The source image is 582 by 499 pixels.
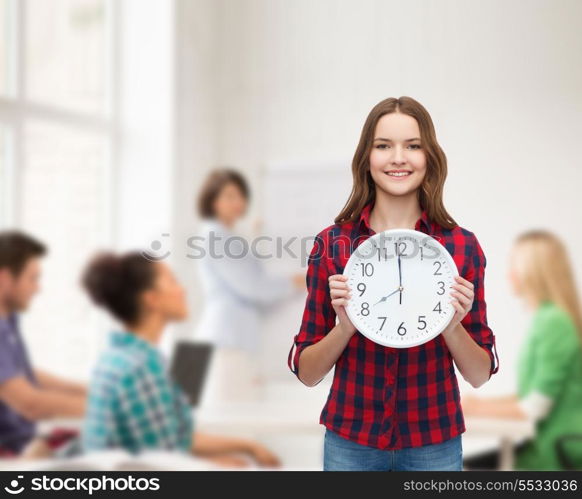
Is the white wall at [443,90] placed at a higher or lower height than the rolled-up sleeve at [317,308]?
higher

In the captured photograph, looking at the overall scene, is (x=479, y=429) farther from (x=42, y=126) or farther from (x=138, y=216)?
(x=42, y=126)

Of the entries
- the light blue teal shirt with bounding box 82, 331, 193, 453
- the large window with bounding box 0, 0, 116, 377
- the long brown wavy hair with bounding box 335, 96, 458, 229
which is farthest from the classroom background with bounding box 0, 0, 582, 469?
the long brown wavy hair with bounding box 335, 96, 458, 229

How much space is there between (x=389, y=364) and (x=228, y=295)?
135 cm

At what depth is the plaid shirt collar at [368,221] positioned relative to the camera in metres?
0.67

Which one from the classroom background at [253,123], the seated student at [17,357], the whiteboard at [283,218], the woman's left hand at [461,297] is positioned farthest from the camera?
the seated student at [17,357]

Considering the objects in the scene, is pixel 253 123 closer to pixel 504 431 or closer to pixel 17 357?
pixel 17 357

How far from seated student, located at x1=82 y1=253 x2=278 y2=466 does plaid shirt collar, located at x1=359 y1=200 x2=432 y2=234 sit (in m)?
1.09

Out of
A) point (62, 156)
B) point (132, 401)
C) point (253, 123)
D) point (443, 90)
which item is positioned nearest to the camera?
point (443, 90)

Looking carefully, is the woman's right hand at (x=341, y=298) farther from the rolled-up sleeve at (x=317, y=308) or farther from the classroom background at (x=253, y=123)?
the classroom background at (x=253, y=123)

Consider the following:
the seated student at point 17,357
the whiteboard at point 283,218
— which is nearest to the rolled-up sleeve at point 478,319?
the whiteboard at point 283,218

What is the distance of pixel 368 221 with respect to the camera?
673 millimetres

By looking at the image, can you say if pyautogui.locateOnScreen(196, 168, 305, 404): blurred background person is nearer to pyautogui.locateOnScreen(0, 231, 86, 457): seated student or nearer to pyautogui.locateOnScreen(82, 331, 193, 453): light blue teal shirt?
pyautogui.locateOnScreen(82, 331, 193, 453): light blue teal shirt

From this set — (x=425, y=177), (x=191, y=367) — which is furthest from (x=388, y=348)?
(x=191, y=367)

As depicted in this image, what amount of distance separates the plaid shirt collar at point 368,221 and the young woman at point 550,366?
114cm
